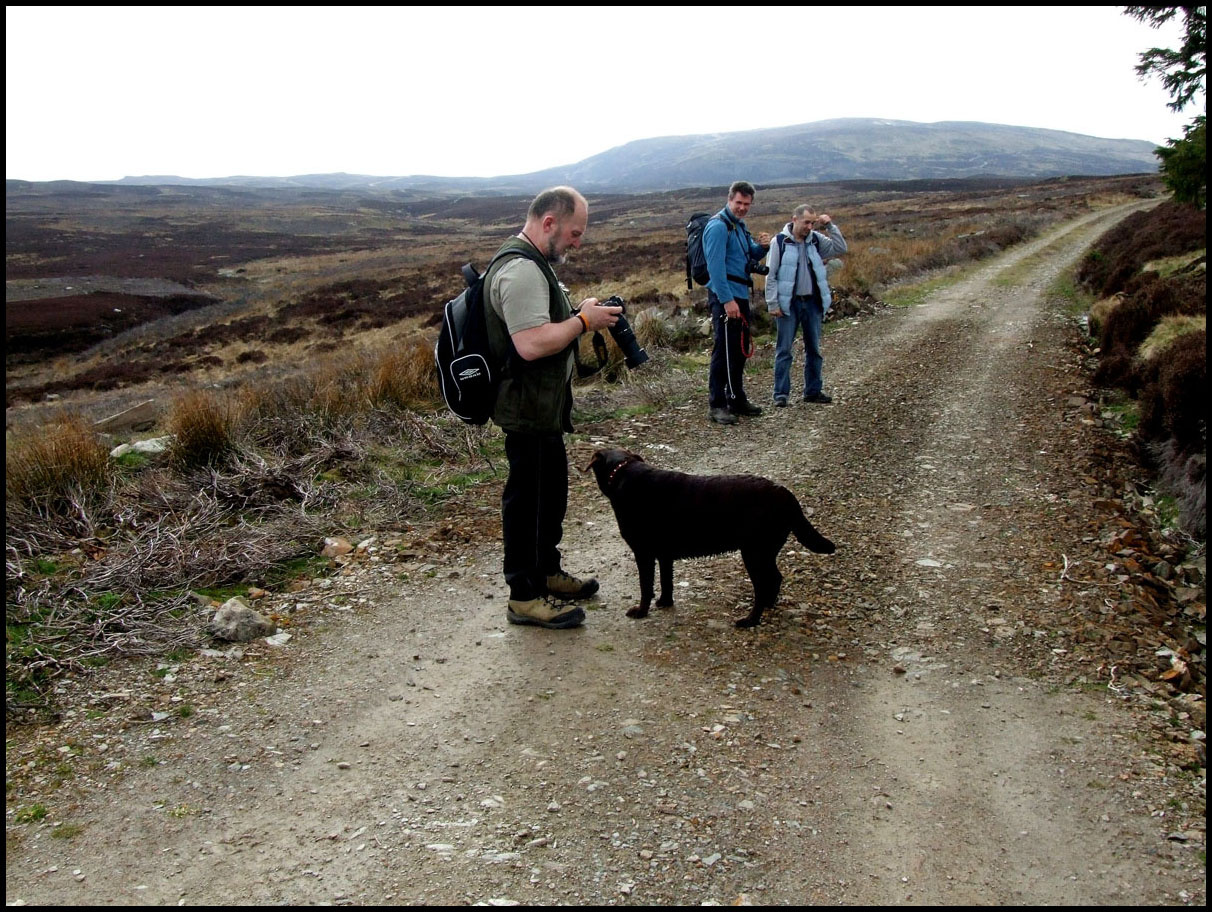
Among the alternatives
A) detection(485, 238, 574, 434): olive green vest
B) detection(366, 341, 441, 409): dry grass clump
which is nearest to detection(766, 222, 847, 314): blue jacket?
detection(366, 341, 441, 409): dry grass clump

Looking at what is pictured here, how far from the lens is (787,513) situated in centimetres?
385

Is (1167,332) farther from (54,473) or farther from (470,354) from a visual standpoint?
(54,473)

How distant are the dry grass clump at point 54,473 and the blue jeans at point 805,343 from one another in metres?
5.94

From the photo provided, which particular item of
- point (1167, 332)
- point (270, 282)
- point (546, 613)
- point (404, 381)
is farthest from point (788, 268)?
point (270, 282)

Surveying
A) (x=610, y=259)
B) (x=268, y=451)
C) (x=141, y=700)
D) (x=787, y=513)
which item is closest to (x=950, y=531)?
(x=787, y=513)

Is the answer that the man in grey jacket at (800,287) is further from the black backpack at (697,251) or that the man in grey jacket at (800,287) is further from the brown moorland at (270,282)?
the brown moorland at (270,282)

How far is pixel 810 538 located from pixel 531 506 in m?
1.38

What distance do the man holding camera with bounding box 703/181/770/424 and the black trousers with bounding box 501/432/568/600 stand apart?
3.71m

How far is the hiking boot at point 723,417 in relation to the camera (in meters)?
7.57

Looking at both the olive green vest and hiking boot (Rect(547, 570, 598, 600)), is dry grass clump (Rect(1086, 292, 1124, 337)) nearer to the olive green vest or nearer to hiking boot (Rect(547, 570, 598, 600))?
hiking boot (Rect(547, 570, 598, 600))

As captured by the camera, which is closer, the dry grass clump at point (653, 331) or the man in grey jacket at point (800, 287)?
the man in grey jacket at point (800, 287)

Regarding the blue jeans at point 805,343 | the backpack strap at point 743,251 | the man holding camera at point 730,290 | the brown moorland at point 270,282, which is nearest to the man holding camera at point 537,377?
the man holding camera at point 730,290

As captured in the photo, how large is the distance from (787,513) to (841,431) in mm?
3616

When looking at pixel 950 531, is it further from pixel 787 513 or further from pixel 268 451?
pixel 268 451
